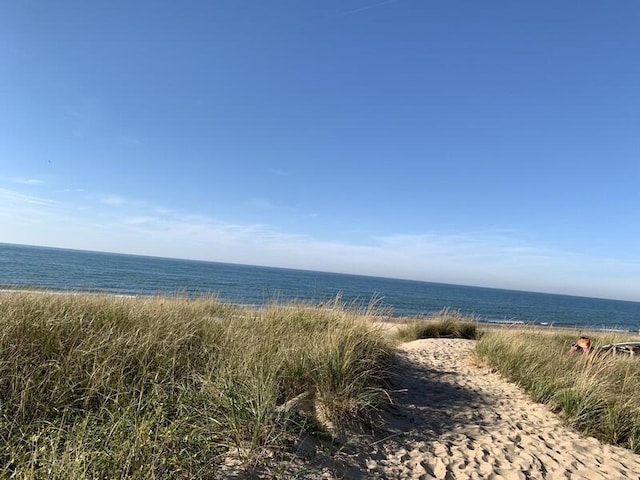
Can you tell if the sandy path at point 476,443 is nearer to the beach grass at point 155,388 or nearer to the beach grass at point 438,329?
the beach grass at point 155,388

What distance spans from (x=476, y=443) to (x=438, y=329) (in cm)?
967

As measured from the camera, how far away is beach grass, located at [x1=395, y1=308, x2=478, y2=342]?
13.6 meters

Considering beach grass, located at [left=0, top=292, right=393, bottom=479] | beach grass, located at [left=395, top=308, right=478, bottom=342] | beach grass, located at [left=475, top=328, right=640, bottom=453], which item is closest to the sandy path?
beach grass, located at [left=475, top=328, right=640, bottom=453]

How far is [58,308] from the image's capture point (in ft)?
18.5

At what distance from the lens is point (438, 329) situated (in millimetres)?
14211

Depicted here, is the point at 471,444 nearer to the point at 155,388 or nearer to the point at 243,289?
the point at 155,388

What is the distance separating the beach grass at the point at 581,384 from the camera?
229 inches

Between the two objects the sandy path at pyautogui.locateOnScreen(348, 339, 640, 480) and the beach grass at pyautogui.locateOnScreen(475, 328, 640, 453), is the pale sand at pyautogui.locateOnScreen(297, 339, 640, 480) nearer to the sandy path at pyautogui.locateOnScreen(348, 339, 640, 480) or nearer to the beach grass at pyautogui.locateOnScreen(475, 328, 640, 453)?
the sandy path at pyautogui.locateOnScreen(348, 339, 640, 480)

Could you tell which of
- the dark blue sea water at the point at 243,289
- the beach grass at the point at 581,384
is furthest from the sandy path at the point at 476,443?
the dark blue sea water at the point at 243,289

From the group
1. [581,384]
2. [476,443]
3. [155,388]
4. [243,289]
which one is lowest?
[243,289]

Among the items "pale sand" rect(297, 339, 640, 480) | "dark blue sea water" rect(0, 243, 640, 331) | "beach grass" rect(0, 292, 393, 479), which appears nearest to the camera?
"beach grass" rect(0, 292, 393, 479)

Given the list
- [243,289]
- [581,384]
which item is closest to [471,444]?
[581,384]

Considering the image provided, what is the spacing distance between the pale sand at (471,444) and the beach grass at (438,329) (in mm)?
6113

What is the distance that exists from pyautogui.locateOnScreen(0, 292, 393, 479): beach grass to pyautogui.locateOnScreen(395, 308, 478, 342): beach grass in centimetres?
696
